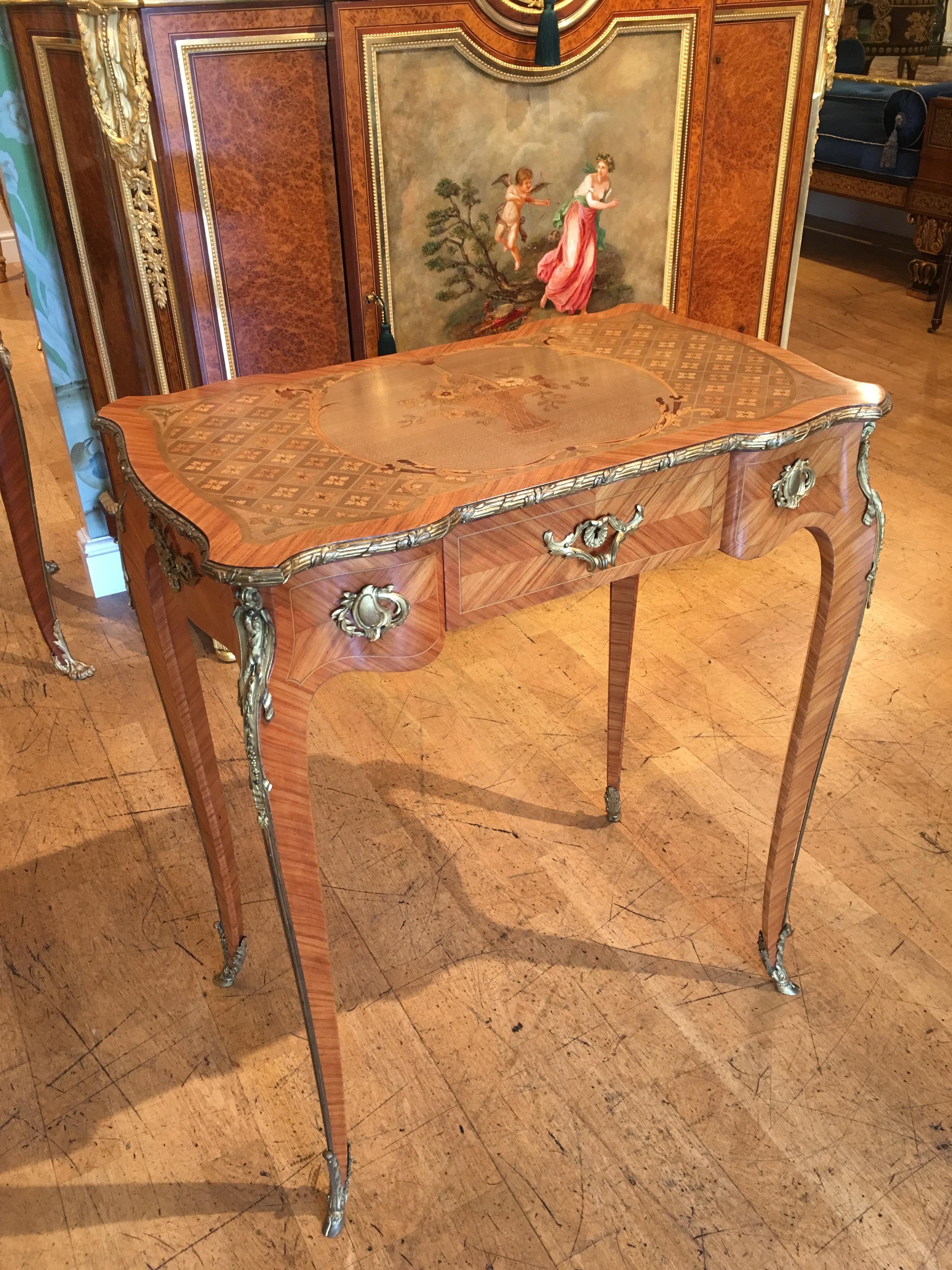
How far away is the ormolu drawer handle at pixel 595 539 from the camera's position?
1.41 metres

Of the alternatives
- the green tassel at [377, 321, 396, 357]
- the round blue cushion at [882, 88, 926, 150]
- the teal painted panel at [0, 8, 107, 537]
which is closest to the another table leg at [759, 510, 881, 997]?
the green tassel at [377, 321, 396, 357]

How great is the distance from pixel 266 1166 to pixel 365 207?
1896mm

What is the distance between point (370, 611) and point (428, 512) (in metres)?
0.13

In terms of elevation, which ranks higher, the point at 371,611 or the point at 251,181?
the point at 251,181

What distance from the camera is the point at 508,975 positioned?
192 cm

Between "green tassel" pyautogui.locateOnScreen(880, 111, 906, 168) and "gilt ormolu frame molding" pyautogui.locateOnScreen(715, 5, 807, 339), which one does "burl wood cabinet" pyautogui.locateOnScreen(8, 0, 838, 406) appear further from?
"green tassel" pyautogui.locateOnScreen(880, 111, 906, 168)

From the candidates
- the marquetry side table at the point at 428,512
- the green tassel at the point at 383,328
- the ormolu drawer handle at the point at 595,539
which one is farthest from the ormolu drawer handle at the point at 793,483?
the green tassel at the point at 383,328

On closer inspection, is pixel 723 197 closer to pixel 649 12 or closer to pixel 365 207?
pixel 649 12

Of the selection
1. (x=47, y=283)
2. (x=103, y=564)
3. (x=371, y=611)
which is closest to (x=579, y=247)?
(x=47, y=283)

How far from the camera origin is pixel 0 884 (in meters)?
2.14

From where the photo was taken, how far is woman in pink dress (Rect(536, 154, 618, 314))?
2699mm

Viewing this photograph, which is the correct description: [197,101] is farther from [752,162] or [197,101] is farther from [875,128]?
[875,128]

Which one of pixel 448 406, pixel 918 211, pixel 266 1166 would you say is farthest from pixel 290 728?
pixel 918 211

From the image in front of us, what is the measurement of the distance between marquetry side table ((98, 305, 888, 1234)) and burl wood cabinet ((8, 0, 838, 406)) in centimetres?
79
